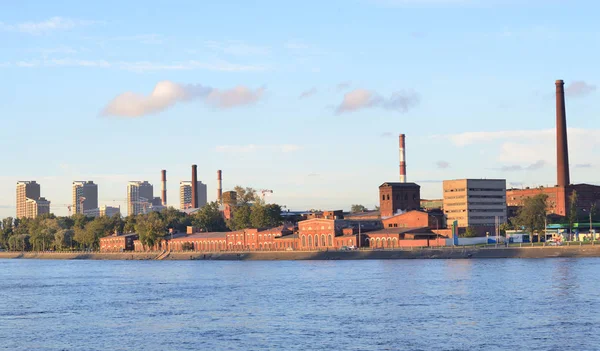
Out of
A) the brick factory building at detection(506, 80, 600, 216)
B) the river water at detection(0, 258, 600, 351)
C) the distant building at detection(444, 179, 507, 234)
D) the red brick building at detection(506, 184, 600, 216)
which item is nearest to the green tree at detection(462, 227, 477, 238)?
the distant building at detection(444, 179, 507, 234)

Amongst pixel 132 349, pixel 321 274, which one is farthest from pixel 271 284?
pixel 132 349

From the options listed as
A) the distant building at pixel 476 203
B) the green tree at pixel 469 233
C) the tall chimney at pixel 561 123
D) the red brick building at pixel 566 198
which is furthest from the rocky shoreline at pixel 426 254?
the red brick building at pixel 566 198

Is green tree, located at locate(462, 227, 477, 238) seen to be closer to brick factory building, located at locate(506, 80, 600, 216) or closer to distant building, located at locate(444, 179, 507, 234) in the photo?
distant building, located at locate(444, 179, 507, 234)

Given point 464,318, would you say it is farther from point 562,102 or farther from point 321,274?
point 562,102

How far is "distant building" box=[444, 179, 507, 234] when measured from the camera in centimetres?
18425

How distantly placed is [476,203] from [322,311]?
117m

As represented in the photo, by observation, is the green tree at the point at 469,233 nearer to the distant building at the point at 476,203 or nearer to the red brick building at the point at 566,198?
the distant building at the point at 476,203

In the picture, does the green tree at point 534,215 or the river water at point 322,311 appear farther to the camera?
the green tree at point 534,215

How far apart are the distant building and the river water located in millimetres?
64902

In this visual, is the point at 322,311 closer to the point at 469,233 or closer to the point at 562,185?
the point at 469,233

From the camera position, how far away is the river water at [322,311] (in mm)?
57875

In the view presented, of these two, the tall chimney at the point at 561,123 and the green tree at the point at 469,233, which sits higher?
the tall chimney at the point at 561,123

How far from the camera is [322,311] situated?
2886 inches

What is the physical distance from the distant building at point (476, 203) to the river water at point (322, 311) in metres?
64.9
